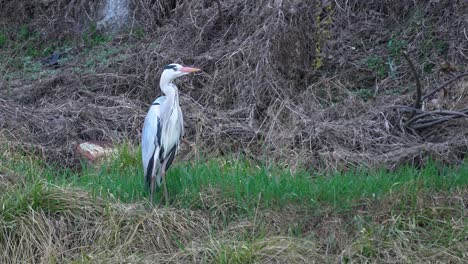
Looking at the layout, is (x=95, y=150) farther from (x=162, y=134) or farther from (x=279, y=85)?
(x=279, y=85)

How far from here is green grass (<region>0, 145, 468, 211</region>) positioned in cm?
765

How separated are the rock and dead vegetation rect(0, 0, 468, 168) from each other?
0.13m

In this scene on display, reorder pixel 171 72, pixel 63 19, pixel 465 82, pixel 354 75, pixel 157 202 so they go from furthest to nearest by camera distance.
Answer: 1. pixel 63 19
2. pixel 354 75
3. pixel 465 82
4. pixel 171 72
5. pixel 157 202

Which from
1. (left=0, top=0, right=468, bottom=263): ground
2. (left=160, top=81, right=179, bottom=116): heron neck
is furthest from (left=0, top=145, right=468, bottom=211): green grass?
(left=160, top=81, right=179, bottom=116): heron neck

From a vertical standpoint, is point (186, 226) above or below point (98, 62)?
above

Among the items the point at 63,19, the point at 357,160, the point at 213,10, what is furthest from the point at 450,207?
the point at 63,19

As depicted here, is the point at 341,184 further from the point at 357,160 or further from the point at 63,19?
the point at 63,19

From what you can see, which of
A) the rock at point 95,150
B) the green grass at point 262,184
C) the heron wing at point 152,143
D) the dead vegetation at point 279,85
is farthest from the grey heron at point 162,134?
the dead vegetation at point 279,85

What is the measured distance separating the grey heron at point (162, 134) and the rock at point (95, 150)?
0.97m

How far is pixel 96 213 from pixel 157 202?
0.56 m

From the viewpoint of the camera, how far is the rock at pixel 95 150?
931 cm

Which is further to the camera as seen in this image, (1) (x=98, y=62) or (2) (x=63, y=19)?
(2) (x=63, y=19)

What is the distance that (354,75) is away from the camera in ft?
35.9

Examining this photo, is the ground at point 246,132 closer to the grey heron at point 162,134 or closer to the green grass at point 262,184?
the green grass at point 262,184
